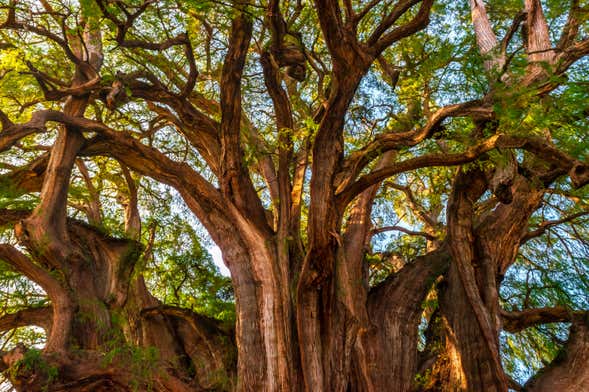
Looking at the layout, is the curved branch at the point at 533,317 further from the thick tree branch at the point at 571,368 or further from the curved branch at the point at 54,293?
the curved branch at the point at 54,293

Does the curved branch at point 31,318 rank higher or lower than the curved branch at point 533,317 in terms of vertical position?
higher

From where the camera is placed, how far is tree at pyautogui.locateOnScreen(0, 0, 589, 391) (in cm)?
429

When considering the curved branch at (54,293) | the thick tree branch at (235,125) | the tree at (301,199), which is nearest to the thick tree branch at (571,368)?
the tree at (301,199)

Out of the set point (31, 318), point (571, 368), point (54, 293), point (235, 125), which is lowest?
point (571, 368)

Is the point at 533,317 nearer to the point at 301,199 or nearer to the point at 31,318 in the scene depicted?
the point at 301,199

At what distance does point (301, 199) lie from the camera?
5812 millimetres

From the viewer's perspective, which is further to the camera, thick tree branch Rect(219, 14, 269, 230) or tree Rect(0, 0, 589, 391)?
thick tree branch Rect(219, 14, 269, 230)

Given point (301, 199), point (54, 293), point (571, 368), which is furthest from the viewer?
point (301, 199)

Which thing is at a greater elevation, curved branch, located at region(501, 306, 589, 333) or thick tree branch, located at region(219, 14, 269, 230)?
thick tree branch, located at region(219, 14, 269, 230)

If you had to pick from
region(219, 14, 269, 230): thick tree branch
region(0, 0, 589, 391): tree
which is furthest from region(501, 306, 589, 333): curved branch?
region(219, 14, 269, 230): thick tree branch

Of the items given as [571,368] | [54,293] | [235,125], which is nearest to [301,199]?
[235,125]

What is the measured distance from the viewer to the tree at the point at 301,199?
4293 mm

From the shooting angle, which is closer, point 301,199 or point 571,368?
point 571,368

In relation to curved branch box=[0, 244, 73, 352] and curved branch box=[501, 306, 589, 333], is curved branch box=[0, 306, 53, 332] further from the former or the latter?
curved branch box=[501, 306, 589, 333]
